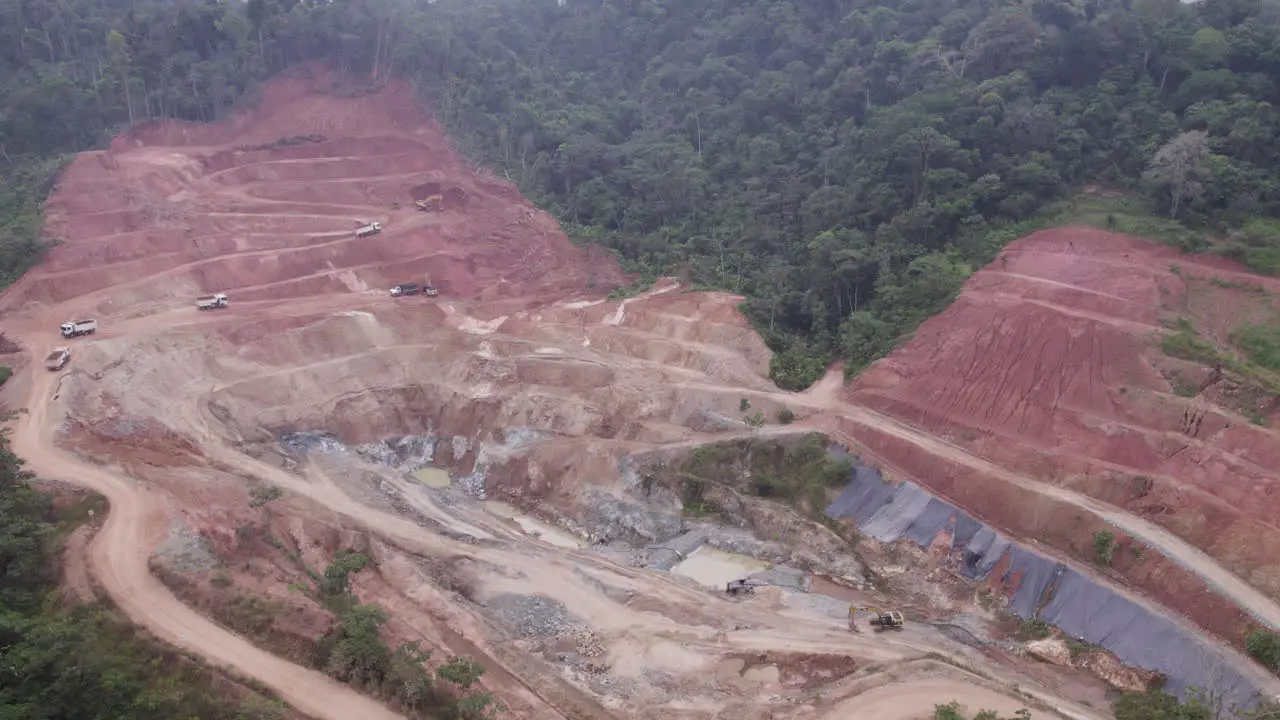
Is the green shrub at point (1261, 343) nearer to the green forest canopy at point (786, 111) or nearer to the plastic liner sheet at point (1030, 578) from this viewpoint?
the green forest canopy at point (786, 111)

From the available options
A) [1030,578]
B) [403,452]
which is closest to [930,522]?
[1030,578]

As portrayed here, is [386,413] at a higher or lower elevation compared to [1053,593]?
lower

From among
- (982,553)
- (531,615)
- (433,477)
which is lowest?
(433,477)

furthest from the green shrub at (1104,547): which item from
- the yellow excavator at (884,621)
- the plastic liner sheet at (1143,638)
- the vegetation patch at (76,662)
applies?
the vegetation patch at (76,662)

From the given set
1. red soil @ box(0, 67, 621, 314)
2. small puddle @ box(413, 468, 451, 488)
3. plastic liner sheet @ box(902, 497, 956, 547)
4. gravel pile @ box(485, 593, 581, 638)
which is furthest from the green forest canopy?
small puddle @ box(413, 468, 451, 488)

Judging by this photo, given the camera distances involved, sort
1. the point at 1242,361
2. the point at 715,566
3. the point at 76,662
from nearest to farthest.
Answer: the point at 76,662 → the point at 1242,361 → the point at 715,566

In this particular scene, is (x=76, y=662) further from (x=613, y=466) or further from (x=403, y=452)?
(x=403, y=452)
